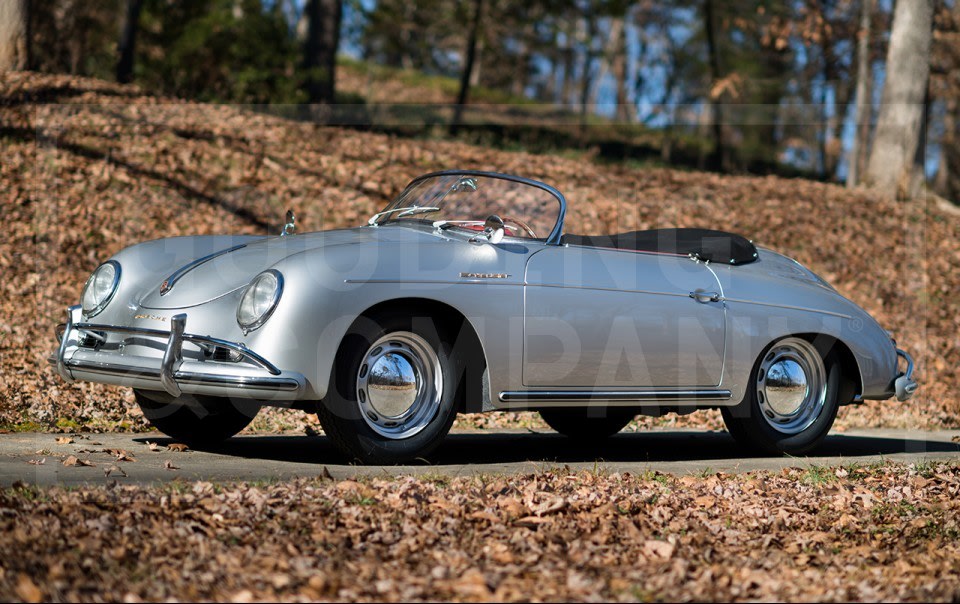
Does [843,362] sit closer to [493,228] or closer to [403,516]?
[493,228]

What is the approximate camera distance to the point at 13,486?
4453 mm

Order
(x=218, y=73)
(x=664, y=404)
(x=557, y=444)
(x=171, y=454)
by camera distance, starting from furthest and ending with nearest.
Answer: (x=218, y=73), (x=557, y=444), (x=664, y=404), (x=171, y=454)

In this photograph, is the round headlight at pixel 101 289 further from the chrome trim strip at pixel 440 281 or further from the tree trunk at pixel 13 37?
the tree trunk at pixel 13 37

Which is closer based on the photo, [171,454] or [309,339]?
[309,339]

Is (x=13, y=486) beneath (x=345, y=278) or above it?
beneath

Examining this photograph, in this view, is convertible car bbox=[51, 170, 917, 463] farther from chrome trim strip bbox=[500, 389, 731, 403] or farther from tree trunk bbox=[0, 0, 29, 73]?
tree trunk bbox=[0, 0, 29, 73]

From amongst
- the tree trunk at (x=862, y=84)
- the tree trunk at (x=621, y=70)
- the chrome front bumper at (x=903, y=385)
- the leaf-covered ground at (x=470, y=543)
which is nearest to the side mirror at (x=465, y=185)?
the leaf-covered ground at (x=470, y=543)

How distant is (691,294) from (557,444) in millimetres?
1624

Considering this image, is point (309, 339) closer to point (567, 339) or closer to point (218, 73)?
point (567, 339)

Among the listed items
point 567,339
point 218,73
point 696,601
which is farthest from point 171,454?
point 218,73

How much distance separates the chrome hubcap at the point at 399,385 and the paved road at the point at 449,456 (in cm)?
25

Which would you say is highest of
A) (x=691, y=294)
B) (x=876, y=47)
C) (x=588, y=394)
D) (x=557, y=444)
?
(x=876, y=47)

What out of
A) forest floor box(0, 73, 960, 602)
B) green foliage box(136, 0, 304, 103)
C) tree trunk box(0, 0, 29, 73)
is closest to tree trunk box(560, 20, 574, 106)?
green foliage box(136, 0, 304, 103)

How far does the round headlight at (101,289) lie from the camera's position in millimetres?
6086
